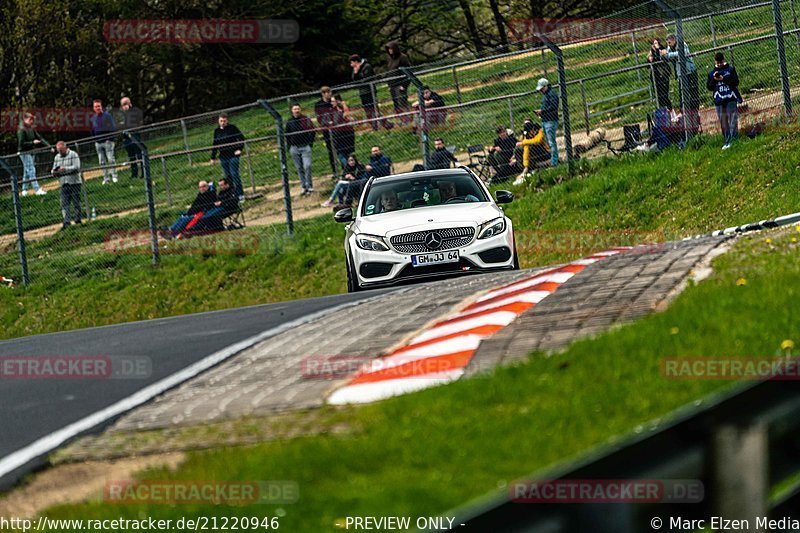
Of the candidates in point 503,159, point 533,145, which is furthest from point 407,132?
point 533,145

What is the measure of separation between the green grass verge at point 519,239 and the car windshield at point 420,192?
3.27 m

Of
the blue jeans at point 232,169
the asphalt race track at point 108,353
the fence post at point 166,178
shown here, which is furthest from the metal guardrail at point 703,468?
the fence post at point 166,178

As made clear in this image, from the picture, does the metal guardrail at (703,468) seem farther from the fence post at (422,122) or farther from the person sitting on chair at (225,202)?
the person sitting on chair at (225,202)

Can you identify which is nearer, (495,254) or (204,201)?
(495,254)

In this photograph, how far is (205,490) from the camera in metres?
5.77

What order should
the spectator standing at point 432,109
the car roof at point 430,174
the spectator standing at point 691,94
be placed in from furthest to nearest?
the spectator standing at point 432,109 → the spectator standing at point 691,94 → the car roof at point 430,174

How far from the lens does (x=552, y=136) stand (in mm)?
21516

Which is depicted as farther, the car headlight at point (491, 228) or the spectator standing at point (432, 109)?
the spectator standing at point (432, 109)

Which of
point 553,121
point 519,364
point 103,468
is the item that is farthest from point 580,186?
point 103,468

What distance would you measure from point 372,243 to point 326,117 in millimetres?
7887

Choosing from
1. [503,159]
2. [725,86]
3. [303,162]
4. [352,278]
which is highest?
[725,86]

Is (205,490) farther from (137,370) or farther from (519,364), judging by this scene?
(137,370)

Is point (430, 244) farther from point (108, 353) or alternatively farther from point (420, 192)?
point (108, 353)

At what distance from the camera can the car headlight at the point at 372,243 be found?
48.5 ft
